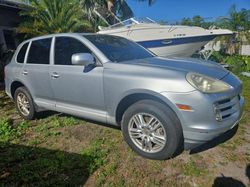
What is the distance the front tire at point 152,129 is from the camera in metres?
3.20

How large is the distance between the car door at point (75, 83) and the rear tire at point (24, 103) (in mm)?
893

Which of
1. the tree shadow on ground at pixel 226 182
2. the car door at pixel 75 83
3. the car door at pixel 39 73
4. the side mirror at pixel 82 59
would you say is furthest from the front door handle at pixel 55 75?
the tree shadow on ground at pixel 226 182

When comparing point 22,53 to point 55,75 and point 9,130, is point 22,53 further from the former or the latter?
point 9,130

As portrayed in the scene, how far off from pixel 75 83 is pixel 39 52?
1.34m

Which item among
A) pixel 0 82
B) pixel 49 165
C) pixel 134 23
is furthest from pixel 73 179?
pixel 134 23

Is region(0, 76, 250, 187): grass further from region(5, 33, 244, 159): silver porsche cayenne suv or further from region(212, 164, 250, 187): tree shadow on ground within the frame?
region(5, 33, 244, 159): silver porsche cayenne suv

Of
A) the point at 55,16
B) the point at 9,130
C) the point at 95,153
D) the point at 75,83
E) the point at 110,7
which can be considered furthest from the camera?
the point at 110,7

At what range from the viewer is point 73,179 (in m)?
3.14

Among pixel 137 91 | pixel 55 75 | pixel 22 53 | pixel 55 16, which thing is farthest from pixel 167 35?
pixel 137 91

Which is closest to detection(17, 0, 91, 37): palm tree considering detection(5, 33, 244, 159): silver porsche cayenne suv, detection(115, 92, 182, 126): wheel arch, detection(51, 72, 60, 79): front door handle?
detection(5, 33, 244, 159): silver porsche cayenne suv

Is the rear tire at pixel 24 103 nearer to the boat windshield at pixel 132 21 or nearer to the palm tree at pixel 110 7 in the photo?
the boat windshield at pixel 132 21

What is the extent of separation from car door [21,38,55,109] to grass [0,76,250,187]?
63 centimetres

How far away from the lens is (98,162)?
3465 mm

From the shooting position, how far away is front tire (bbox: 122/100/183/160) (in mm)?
3201
